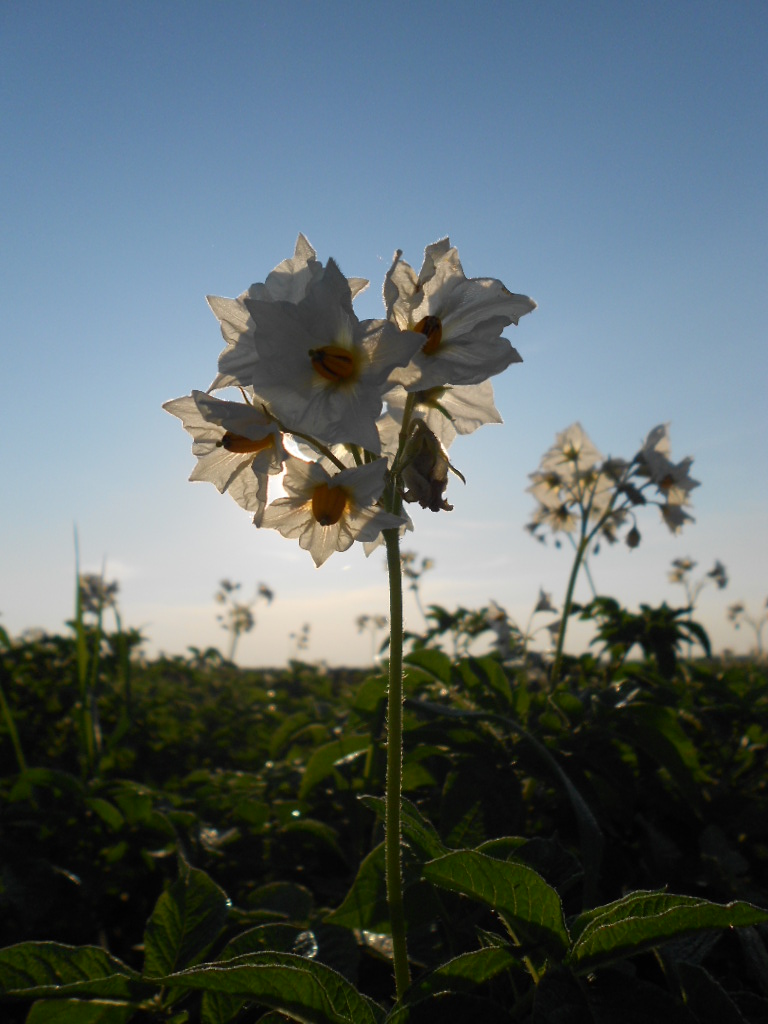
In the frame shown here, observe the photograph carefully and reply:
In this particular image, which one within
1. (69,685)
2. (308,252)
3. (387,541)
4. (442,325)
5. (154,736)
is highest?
(308,252)

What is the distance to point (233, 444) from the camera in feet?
3.99

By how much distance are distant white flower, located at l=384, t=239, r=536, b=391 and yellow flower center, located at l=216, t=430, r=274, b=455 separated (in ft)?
0.81

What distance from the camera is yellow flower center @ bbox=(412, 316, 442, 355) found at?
1.19 meters

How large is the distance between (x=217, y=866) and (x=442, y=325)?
190 centimetres

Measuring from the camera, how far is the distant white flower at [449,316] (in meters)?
1.17

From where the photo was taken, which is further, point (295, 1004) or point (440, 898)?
point (440, 898)

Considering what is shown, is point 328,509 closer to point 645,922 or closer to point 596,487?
point 645,922

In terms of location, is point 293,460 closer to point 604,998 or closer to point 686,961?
point 604,998

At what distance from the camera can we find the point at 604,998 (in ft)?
2.90

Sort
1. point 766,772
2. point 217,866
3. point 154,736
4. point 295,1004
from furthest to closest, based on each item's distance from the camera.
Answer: point 154,736 < point 766,772 < point 217,866 < point 295,1004

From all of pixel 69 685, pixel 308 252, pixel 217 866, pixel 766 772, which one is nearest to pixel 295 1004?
pixel 308 252

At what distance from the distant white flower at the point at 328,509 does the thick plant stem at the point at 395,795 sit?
98 millimetres

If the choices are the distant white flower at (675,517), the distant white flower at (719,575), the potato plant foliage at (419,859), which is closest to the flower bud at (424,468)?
the potato plant foliage at (419,859)

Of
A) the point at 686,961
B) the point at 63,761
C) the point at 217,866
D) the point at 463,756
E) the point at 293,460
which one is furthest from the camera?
the point at 63,761
